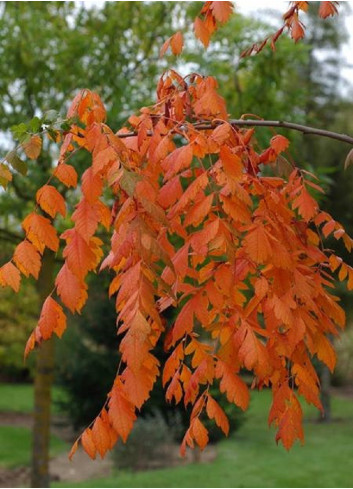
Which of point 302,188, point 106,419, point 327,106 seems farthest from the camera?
point 327,106

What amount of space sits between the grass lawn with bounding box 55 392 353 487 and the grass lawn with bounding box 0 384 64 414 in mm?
5735

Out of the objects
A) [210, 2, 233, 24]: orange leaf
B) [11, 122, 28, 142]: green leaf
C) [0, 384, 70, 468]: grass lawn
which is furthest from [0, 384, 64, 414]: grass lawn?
[11, 122, 28, 142]: green leaf

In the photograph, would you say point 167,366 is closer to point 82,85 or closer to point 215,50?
point 82,85

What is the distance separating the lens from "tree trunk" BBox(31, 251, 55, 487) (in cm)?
706

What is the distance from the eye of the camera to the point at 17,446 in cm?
1197

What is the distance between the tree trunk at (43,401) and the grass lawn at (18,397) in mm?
8436

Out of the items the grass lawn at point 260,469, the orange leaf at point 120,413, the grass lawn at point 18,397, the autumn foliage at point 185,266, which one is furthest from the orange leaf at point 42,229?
the grass lawn at point 18,397

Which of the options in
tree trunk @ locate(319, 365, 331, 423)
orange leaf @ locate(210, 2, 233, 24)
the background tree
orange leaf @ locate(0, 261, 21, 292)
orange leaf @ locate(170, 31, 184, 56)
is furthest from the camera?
tree trunk @ locate(319, 365, 331, 423)

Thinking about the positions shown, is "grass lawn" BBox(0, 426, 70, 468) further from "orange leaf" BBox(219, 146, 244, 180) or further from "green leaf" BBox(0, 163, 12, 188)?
"orange leaf" BBox(219, 146, 244, 180)

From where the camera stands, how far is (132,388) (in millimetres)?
1652

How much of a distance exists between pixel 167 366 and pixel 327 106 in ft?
56.8

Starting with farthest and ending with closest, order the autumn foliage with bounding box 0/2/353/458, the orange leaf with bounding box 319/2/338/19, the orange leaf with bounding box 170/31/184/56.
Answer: the orange leaf with bounding box 319/2/338/19, the orange leaf with bounding box 170/31/184/56, the autumn foliage with bounding box 0/2/353/458

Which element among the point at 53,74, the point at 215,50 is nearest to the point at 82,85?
the point at 53,74

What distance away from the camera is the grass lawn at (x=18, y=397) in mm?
17234
